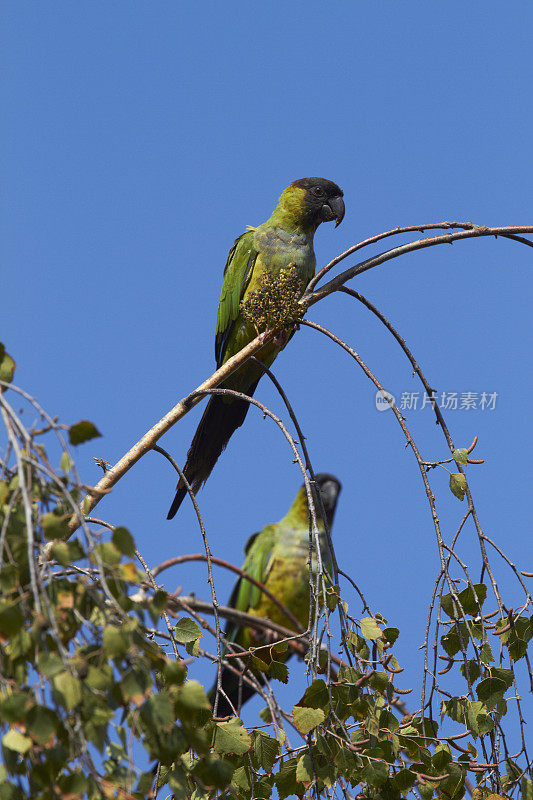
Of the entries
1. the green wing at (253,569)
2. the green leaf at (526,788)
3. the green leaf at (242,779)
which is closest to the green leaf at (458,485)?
the green leaf at (526,788)

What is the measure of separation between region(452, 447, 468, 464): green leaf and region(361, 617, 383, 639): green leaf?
0.48 metres

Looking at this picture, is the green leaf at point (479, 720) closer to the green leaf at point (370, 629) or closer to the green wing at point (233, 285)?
the green leaf at point (370, 629)

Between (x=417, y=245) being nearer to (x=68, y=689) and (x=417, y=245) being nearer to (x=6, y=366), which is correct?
(x=6, y=366)

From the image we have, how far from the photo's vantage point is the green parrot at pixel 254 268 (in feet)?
12.6

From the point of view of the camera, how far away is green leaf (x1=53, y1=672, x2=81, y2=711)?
1.14m

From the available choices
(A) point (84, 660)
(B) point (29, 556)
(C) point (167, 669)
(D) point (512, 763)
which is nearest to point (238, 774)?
(D) point (512, 763)

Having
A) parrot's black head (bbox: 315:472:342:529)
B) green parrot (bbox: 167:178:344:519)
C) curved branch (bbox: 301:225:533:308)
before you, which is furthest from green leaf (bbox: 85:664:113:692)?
parrot's black head (bbox: 315:472:342:529)

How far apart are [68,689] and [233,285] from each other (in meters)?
3.18

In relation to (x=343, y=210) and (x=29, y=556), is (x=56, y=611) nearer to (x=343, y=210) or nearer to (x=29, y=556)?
(x=29, y=556)

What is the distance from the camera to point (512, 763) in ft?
6.22

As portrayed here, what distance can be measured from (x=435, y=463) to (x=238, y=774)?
36.4 inches

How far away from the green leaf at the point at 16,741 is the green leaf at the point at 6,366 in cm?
66

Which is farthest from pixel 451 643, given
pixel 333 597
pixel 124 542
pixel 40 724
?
pixel 40 724

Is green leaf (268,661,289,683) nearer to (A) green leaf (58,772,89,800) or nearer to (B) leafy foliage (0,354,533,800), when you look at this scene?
(B) leafy foliage (0,354,533,800)
